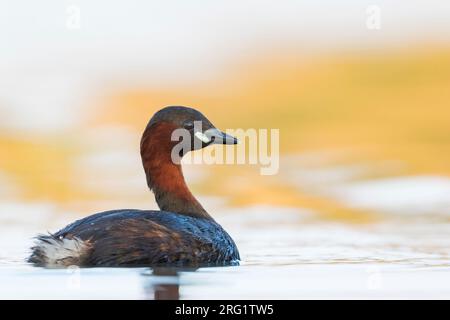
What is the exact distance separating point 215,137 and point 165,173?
60 centimetres

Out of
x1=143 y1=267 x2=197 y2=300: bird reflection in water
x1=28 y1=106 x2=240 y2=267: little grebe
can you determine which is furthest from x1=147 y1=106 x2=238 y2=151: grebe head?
x1=143 y1=267 x2=197 y2=300: bird reflection in water

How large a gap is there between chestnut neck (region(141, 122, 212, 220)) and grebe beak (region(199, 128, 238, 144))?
34cm

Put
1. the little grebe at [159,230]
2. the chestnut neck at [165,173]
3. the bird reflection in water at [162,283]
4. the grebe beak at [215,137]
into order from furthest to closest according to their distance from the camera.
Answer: the grebe beak at [215,137], the chestnut neck at [165,173], the little grebe at [159,230], the bird reflection in water at [162,283]

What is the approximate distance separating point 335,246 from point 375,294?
3.86 meters

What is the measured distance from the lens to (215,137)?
422 inches

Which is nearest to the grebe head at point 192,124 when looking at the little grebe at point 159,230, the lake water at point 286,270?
the little grebe at point 159,230

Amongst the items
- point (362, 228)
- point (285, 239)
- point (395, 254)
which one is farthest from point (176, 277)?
point (362, 228)

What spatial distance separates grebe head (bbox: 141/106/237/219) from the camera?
10.4m

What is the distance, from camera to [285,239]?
12.6 meters

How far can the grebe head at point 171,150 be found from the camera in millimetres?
10422

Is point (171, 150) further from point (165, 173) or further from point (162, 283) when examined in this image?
point (162, 283)

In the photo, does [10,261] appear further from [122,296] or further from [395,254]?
[395,254]

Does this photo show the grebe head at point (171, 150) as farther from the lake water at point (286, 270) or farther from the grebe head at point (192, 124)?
the lake water at point (286, 270)

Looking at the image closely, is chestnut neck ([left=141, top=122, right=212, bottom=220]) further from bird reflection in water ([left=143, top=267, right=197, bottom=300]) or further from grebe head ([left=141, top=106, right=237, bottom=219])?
bird reflection in water ([left=143, top=267, right=197, bottom=300])
